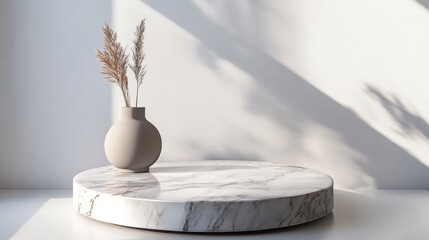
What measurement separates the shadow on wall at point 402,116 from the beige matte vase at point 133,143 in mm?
839

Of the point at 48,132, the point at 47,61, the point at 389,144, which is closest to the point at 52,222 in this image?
the point at 48,132

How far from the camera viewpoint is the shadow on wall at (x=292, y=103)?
1.98 metres

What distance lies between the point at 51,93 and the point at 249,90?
698 millimetres

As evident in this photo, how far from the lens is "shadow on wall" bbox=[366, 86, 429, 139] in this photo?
1995mm

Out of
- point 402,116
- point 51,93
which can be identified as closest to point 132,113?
point 51,93

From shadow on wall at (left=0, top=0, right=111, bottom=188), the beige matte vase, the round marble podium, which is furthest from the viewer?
shadow on wall at (left=0, top=0, right=111, bottom=188)

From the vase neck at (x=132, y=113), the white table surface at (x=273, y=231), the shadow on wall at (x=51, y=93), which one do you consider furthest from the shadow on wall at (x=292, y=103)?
the vase neck at (x=132, y=113)

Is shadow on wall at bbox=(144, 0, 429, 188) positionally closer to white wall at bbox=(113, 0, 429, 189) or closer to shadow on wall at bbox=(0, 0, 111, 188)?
white wall at bbox=(113, 0, 429, 189)

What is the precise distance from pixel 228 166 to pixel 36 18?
840mm

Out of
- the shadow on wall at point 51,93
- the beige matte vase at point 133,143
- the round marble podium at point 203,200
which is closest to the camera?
the round marble podium at point 203,200

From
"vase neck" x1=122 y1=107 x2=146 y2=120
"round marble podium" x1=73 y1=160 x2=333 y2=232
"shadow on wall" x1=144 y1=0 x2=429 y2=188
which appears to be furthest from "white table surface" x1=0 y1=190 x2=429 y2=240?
"vase neck" x1=122 y1=107 x2=146 y2=120

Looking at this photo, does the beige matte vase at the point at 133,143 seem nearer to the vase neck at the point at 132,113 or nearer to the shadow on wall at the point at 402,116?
the vase neck at the point at 132,113

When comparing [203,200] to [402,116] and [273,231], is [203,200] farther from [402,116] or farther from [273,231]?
[402,116]

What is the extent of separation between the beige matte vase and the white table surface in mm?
207
